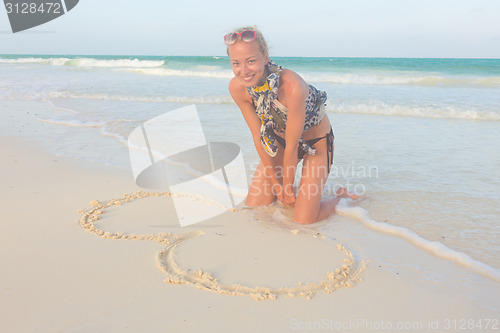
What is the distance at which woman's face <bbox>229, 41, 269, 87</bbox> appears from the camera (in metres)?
2.95

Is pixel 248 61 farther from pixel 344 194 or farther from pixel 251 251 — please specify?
pixel 344 194

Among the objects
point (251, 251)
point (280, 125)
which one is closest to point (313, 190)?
point (280, 125)

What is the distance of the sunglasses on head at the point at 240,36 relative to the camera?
2914 millimetres

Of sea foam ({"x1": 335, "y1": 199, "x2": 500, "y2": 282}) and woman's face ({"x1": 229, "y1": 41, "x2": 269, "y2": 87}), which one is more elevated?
woman's face ({"x1": 229, "y1": 41, "x2": 269, "y2": 87})

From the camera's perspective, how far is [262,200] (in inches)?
154

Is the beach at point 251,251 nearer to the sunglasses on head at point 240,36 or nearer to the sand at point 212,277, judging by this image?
the sand at point 212,277

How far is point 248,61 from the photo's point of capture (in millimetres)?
2998

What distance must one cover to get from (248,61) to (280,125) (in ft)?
2.39

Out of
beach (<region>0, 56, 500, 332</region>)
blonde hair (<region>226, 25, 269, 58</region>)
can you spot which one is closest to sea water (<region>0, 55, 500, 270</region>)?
beach (<region>0, 56, 500, 332</region>)

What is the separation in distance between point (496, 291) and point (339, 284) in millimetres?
985

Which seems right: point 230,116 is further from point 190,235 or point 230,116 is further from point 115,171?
point 190,235

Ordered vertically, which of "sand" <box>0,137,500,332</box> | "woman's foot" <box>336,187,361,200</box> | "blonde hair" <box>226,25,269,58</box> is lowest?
"sand" <box>0,137,500,332</box>

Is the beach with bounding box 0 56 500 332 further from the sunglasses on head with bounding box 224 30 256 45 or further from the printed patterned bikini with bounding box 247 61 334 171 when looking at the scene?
the sunglasses on head with bounding box 224 30 256 45

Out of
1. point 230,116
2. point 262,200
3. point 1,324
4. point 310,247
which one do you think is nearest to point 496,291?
point 310,247
